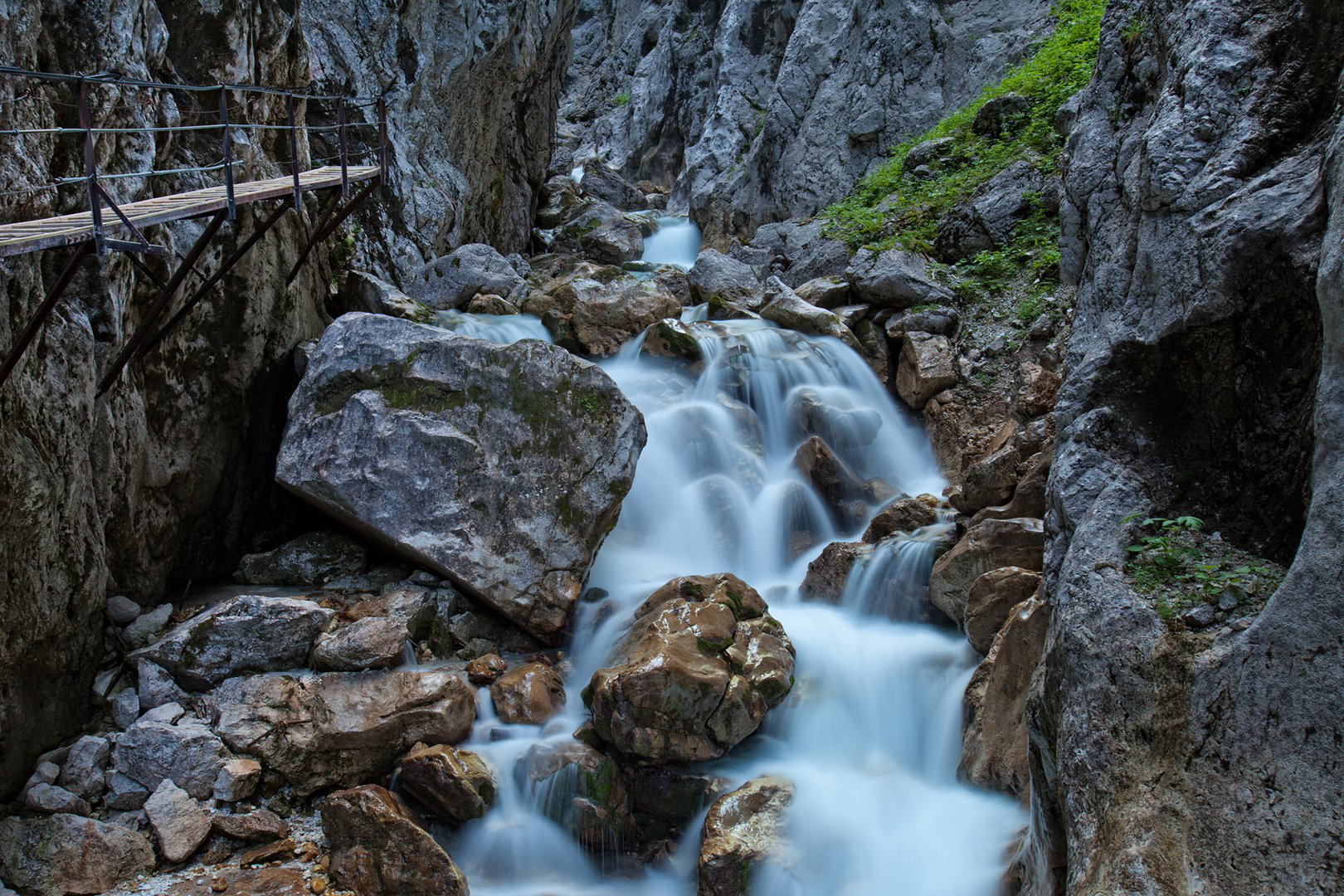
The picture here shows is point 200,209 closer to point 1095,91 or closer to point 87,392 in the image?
point 87,392

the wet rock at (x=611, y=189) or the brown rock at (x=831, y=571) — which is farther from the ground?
the wet rock at (x=611, y=189)

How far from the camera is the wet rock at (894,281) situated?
10617mm

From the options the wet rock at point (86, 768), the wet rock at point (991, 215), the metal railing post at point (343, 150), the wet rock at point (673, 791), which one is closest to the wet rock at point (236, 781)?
the wet rock at point (86, 768)

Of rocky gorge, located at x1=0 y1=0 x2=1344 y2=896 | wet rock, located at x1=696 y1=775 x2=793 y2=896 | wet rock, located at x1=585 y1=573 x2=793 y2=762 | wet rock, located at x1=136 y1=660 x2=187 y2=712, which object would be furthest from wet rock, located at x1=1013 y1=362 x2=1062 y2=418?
wet rock, located at x1=136 y1=660 x2=187 y2=712

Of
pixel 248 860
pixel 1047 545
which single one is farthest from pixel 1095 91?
pixel 248 860

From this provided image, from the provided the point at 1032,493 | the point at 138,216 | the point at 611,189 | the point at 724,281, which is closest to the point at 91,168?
the point at 138,216

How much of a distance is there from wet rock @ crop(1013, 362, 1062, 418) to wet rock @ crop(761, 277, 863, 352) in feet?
11.0

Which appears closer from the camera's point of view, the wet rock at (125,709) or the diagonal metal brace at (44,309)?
the diagonal metal brace at (44,309)

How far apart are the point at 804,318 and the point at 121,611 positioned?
8287mm

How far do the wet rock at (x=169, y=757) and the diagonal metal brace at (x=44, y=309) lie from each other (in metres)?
2.35

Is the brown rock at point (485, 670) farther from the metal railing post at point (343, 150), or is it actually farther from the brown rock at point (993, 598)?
the metal railing post at point (343, 150)

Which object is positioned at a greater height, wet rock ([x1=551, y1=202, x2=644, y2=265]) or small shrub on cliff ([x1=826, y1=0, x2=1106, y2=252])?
small shrub on cliff ([x1=826, y1=0, x2=1106, y2=252])

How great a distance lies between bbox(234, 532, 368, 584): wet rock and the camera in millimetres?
6797

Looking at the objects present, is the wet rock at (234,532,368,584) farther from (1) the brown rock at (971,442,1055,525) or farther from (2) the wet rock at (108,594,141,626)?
(1) the brown rock at (971,442,1055,525)
